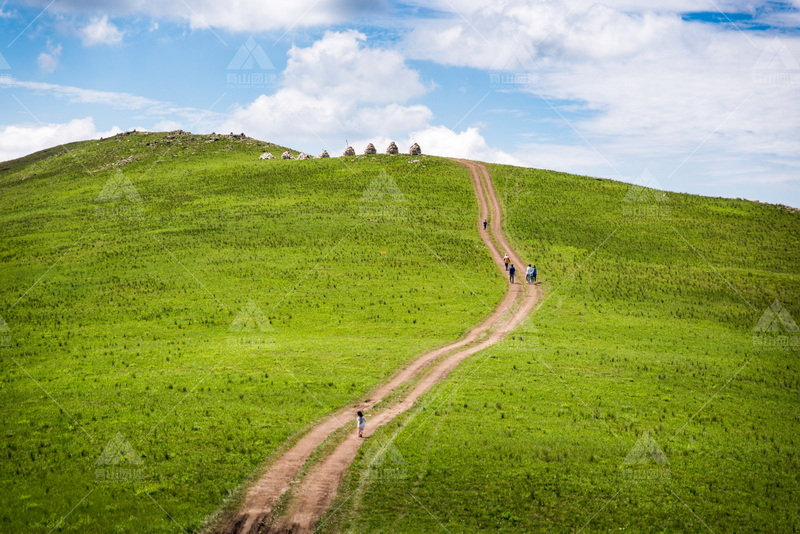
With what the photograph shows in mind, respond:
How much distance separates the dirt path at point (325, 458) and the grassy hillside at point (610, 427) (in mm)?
952

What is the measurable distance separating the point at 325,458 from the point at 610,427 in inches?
592

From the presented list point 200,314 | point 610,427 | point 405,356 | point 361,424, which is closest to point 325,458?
point 361,424

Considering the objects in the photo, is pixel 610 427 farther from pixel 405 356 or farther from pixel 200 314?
pixel 200 314

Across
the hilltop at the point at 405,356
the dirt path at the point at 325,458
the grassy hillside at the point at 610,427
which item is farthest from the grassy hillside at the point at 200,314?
the grassy hillside at the point at 610,427

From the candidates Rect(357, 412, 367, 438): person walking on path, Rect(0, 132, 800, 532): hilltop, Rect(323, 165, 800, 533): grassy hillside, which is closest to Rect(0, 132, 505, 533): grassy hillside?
Rect(0, 132, 800, 532): hilltop

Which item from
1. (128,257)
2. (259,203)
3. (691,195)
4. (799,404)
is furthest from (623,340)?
(691,195)

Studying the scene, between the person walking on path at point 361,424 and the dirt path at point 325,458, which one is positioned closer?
the dirt path at point 325,458

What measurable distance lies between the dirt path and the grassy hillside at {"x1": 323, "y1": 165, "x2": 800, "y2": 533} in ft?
3.12

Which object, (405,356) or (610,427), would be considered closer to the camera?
(610,427)

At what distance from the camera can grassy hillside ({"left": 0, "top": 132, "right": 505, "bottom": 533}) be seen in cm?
2294

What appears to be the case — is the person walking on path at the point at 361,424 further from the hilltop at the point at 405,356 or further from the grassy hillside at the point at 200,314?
the grassy hillside at the point at 200,314

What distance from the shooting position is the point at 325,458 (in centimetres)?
2380

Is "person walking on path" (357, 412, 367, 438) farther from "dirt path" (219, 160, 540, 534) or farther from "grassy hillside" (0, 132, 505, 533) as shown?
"grassy hillside" (0, 132, 505, 533)

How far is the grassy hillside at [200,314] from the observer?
22.9 m
